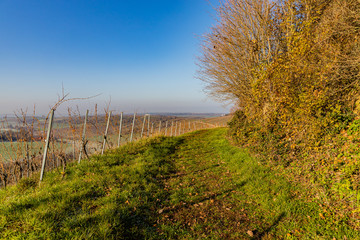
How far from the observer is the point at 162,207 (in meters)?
4.21

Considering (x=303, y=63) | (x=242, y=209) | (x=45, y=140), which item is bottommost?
(x=242, y=209)

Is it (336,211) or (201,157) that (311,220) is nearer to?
(336,211)

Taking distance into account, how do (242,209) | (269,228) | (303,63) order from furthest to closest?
1. (303,63)
2. (242,209)
3. (269,228)

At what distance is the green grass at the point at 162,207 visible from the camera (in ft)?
10.2

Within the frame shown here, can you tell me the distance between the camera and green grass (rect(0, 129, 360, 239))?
3119 millimetres

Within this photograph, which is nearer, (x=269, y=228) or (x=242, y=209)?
(x=269, y=228)

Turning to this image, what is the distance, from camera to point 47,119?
5543mm

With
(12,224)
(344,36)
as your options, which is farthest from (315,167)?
(12,224)

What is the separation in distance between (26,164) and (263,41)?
1209 centimetres

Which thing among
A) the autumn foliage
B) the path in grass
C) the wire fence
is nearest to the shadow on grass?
the path in grass

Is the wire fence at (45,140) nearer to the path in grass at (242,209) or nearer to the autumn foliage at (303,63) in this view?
the path in grass at (242,209)

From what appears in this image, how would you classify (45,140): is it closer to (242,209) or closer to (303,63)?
(242,209)

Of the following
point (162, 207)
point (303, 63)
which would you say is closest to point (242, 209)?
point (162, 207)

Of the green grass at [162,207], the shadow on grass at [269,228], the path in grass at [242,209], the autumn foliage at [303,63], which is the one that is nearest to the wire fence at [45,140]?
the green grass at [162,207]
